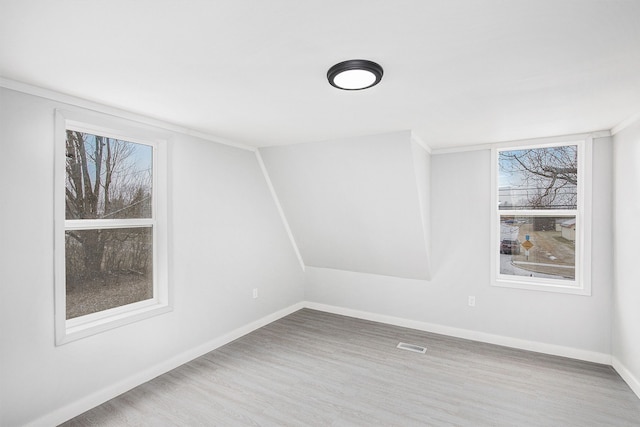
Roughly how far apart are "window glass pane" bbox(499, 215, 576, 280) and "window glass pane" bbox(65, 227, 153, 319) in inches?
144

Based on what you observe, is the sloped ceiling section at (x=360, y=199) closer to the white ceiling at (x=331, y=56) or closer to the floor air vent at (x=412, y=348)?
the white ceiling at (x=331, y=56)

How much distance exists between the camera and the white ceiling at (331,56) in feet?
4.13

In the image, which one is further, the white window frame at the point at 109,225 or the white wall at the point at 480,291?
the white wall at the point at 480,291

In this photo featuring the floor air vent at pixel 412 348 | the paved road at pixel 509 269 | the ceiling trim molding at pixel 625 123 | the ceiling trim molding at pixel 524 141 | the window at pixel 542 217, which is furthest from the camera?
the paved road at pixel 509 269

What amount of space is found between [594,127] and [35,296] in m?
4.55

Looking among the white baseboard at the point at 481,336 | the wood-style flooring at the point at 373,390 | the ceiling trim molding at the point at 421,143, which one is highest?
the ceiling trim molding at the point at 421,143

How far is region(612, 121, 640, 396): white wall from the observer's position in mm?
2574

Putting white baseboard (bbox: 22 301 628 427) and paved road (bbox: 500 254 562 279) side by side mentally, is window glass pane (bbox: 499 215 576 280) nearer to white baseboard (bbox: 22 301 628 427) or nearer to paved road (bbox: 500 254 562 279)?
paved road (bbox: 500 254 562 279)

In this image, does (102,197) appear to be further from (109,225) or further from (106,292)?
(106,292)

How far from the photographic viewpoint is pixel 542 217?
3.44 m

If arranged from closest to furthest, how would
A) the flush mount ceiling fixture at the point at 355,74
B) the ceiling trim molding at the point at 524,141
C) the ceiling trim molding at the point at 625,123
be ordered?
the flush mount ceiling fixture at the point at 355,74 < the ceiling trim molding at the point at 625,123 < the ceiling trim molding at the point at 524,141

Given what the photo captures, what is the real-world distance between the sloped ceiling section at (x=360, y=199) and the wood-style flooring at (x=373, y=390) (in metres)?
1.10

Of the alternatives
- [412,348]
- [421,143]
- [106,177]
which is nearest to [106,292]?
[106,177]

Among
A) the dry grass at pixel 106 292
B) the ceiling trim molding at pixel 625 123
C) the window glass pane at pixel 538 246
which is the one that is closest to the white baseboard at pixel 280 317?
the dry grass at pixel 106 292
